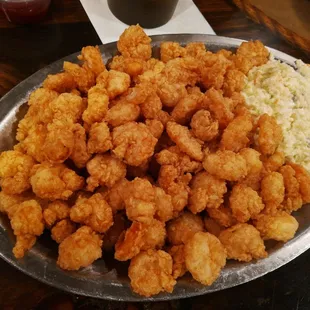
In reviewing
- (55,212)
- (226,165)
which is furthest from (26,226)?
(226,165)

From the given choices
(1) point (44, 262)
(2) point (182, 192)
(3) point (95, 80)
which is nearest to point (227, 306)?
(2) point (182, 192)

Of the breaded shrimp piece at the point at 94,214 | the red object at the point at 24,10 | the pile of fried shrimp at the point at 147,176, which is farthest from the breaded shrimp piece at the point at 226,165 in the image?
the red object at the point at 24,10

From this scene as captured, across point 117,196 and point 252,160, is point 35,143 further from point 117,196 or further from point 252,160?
point 252,160

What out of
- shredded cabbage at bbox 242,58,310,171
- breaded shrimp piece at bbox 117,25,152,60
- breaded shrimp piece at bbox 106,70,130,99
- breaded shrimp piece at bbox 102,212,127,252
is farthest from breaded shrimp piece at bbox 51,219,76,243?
shredded cabbage at bbox 242,58,310,171

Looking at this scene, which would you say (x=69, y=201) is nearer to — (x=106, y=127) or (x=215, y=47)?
(x=106, y=127)

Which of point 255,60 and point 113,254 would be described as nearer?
point 113,254

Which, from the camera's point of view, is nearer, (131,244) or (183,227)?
(131,244)
